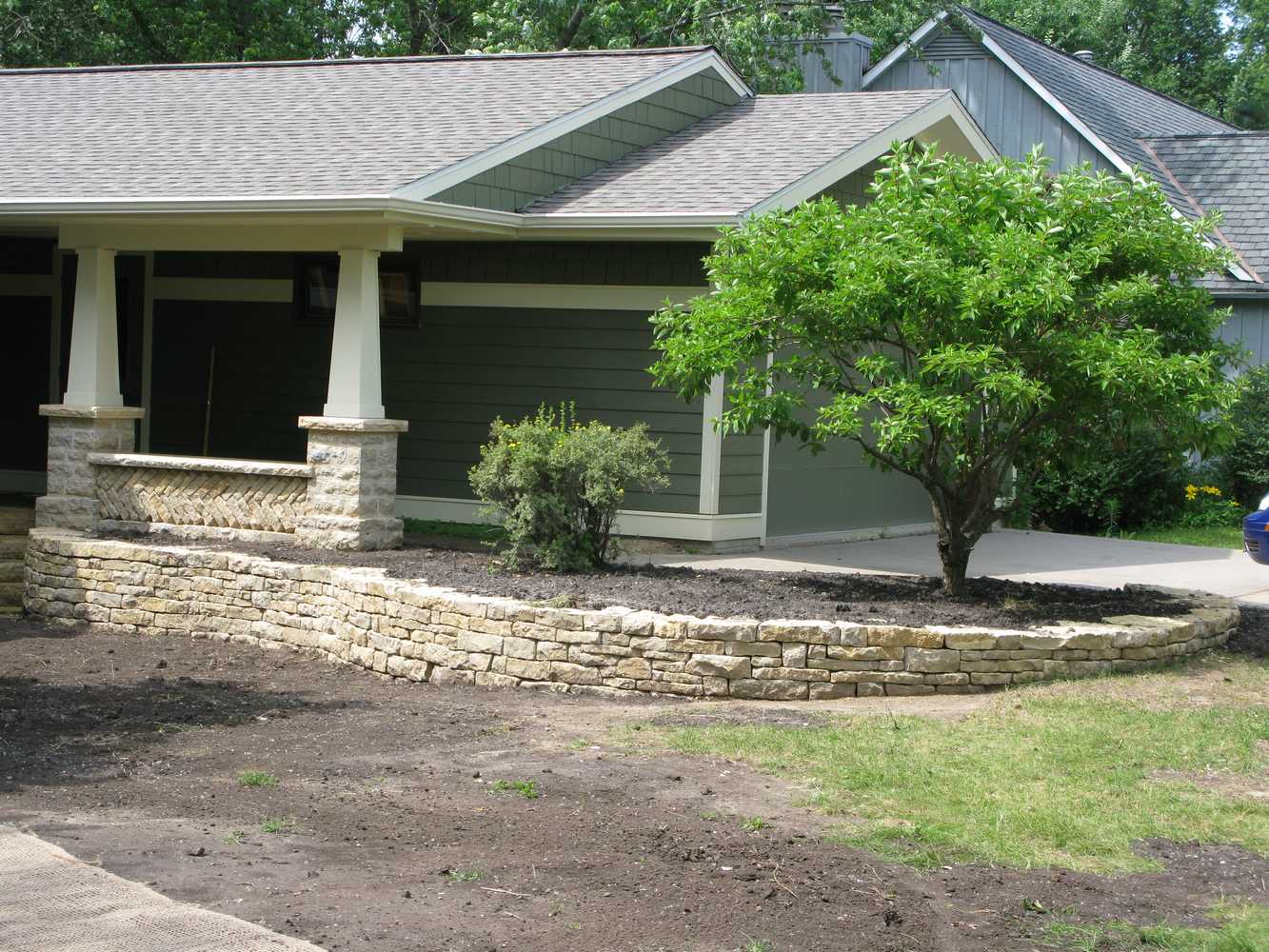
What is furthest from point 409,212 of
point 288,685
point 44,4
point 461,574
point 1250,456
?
point 44,4

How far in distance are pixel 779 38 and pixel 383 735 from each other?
1785cm

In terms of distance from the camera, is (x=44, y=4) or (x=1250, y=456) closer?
(x=1250, y=456)

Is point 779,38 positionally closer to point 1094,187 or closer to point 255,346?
point 255,346

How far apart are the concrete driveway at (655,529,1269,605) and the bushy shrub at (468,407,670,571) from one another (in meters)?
1.48

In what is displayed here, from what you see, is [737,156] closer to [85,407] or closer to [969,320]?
[969,320]

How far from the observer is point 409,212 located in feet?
36.5

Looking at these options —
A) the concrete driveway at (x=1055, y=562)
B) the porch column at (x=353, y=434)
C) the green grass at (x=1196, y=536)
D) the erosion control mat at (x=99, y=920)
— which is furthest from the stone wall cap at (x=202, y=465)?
the green grass at (x=1196, y=536)

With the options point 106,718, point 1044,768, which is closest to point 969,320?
point 1044,768

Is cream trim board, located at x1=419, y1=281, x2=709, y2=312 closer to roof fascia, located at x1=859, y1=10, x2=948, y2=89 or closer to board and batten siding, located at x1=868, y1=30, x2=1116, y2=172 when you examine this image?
board and batten siding, located at x1=868, y1=30, x2=1116, y2=172

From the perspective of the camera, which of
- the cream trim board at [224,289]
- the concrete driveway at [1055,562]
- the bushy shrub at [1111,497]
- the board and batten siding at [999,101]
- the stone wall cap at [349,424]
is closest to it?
the stone wall cap at [349,424]

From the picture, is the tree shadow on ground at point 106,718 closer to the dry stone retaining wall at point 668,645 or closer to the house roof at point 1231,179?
the dry stone retaining wall at point 668,645

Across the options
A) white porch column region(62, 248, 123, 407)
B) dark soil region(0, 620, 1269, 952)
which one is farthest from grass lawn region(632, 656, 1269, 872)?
white porch column region(62, 248, 123, 407)

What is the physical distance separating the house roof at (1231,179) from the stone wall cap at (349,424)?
12218mm

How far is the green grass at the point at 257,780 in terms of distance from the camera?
21.6 ft
